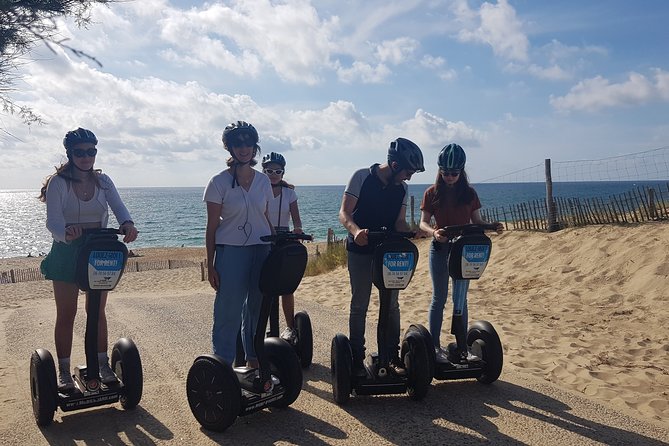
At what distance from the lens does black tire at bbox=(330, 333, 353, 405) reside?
415 cm

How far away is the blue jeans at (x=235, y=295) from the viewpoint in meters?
3.89

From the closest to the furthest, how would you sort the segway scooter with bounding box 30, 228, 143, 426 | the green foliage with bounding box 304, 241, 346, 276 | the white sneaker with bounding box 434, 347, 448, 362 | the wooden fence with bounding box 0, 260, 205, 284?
the segway scooter with bounding box 30, 228, 143, 426 < the white sneaker with bounding box 434, 347, 448, 362 < the green foliage with bounding box 304, 241, 346, 276 < the wooden fence with bounding box 0, 260, 205, 284

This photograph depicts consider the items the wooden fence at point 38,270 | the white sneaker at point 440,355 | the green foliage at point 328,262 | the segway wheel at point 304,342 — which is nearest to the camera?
the white sneaker at point 440,355

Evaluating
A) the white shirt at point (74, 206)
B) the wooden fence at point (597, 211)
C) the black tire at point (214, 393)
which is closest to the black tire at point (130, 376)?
the black tire at point (214, 393)

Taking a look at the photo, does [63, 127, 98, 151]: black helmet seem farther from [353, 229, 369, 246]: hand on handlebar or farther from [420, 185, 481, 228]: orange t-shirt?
[420, 185, 481, 228]: orange t-shirt

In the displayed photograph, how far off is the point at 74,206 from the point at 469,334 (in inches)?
133

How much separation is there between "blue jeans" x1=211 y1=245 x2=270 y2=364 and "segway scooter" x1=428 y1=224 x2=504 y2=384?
4.47 feet

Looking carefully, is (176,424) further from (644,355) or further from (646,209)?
(646,209)

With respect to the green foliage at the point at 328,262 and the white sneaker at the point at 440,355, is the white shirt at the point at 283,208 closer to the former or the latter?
the white sneaker at the point at 440,355

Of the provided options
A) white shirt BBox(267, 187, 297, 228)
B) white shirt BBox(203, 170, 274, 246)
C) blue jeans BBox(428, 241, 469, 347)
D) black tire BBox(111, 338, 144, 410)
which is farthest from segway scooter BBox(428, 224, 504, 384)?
black tire BBox(111, 338, 144, 410)

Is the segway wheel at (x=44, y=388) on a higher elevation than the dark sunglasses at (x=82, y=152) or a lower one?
lower

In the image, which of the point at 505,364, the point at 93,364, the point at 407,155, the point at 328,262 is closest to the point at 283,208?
the point at 407,155

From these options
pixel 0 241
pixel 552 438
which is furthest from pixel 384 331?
pixel 0 241

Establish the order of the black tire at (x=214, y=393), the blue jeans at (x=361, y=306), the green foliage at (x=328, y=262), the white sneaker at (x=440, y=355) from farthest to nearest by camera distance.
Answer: the green foliage at (x=328, y=262) < the white sneaker at (x=440, y=355) < the blue jeans at (x=361, y=306) < the black tire at (x=214, y=393)
